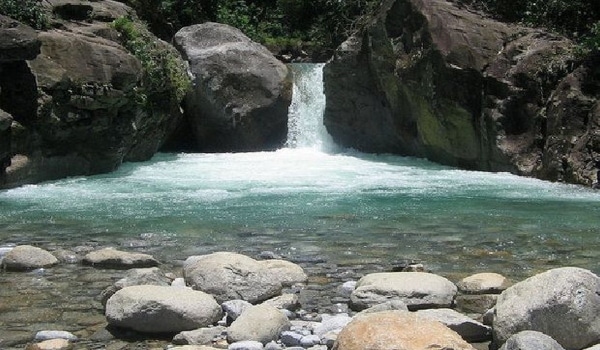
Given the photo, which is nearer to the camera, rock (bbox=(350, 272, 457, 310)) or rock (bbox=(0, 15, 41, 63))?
rock (bbox=(350, 272, 457, 310))

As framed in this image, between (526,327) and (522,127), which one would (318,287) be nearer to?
(526,327)

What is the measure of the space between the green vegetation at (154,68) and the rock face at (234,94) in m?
0.95

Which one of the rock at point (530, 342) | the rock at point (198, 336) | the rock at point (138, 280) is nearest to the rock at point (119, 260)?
the rock at point (138, 280)

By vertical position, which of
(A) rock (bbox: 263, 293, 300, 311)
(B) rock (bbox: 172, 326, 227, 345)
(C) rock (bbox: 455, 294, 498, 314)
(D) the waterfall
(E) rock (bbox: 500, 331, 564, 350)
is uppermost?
(D) the waterfall

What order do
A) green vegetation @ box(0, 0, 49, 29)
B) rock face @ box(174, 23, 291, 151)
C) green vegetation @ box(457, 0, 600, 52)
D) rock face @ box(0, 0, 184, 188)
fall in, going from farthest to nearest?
rock face @ box(174, 23, 291, 151) < green vegetation @ box(457, 0, 600, 52) < green vegetation @ box(0, 0, 49, 29) < rock face @ box(0, 0, 184, 188)

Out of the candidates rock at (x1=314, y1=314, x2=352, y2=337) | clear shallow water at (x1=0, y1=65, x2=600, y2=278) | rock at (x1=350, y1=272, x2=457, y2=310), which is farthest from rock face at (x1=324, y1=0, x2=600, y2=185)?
rock at (x1=314, y1=314, x2=352, y2=337)

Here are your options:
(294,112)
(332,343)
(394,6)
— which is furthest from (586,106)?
(332,343)

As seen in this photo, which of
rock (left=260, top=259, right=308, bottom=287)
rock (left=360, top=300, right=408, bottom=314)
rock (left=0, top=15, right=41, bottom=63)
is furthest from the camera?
rock (left=0, top=15, right=41, bottom=63)

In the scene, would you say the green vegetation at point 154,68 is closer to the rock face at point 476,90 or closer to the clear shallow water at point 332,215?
the clear shallow water at point 332,215

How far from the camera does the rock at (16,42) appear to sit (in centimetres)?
1579

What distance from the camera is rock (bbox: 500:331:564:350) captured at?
18.3 ft

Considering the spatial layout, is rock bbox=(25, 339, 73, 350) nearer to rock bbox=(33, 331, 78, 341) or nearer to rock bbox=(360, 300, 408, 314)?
rock bbox=(33, 331, 78, 341)

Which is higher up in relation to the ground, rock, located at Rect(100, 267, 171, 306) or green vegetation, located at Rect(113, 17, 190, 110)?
green vegetation, located at Rect(113, 17, 190, 110)

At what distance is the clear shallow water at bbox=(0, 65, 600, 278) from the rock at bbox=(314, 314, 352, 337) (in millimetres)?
2233
